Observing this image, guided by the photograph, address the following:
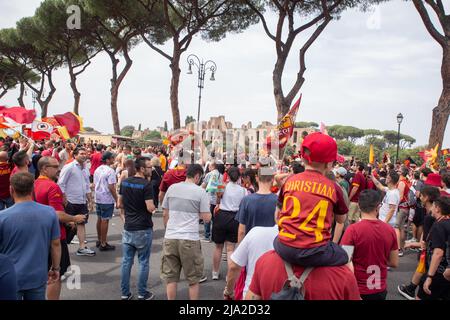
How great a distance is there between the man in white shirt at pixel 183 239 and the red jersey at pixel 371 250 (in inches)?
62.7

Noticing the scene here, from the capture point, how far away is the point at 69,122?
36.9ft

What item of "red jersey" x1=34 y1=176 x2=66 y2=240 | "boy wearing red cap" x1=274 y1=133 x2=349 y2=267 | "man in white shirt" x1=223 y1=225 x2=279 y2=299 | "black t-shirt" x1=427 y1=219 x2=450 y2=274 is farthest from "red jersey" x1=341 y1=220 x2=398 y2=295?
"red jersey" x1=34 y1=176 x2=66 y2=240

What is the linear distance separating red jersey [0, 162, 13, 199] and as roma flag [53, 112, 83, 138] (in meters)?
5.51

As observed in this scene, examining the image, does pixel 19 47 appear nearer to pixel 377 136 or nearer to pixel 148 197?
pixel 148 197

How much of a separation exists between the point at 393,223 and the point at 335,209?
555cm

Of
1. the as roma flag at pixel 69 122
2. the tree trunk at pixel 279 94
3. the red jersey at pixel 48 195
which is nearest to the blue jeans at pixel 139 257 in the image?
the red jersey at pixel 48 195

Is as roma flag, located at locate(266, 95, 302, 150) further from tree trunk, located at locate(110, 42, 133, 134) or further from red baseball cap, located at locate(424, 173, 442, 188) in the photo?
tree trunk, located at locate(110, 42, 133, 134)

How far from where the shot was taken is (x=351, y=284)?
1759 mm

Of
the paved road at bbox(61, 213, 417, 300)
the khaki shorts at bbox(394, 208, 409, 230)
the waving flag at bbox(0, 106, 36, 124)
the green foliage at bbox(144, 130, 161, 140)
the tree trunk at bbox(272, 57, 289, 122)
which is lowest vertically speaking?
the green foliage at bbox(144, 130, 161, 140)

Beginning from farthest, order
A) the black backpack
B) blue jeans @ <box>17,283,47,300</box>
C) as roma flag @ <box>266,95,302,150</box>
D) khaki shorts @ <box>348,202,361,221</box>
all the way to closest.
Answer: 1. as roma flag @ <box>266,95,302,150</box>
2. khaki shorts @ <box>348,202,361,221</box>
3. blue jeans @ <box>17,283,47,300</box>
4. the black backpack

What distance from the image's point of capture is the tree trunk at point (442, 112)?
13117 millimetres

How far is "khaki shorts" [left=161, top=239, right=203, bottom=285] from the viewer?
394 cm

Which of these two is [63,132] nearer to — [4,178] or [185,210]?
[4,178]

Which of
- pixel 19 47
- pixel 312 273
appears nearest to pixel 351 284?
pixel 312 273
